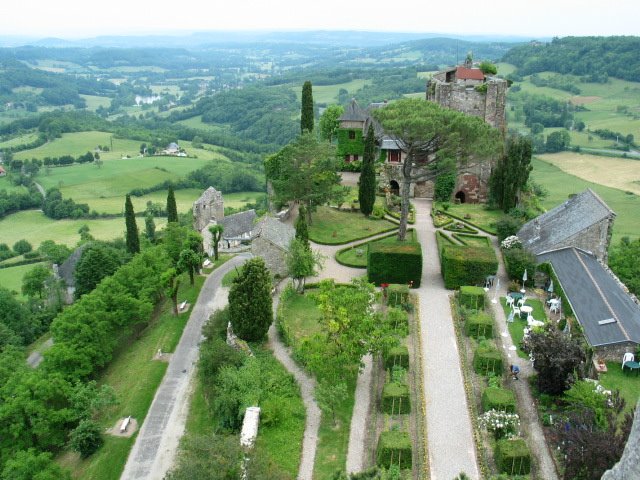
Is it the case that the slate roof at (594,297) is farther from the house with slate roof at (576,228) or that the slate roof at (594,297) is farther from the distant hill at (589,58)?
the distant hill at (589,58)

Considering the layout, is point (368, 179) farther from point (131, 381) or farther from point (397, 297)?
point (131, 381)

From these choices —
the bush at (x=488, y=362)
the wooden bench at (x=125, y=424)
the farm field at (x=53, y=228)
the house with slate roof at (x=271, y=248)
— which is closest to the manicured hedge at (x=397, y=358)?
the bush at (x=488, y=362)

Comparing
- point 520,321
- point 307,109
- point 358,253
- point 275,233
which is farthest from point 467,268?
point 307,109

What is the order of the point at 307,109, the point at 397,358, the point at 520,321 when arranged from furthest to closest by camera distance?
the point at 307,109 < the point at 520,321 < the point at 397,358

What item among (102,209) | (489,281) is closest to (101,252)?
(489,281)

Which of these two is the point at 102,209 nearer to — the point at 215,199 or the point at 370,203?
the point at 215,199

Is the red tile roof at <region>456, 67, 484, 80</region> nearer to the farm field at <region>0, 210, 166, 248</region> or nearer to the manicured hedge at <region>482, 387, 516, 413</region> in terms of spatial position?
the manicured hedge at <region>482, 387, 516, 413</region>

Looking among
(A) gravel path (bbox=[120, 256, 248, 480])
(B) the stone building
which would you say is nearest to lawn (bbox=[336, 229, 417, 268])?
(A) gravel path (bbox=[120, 256, 248, 480])
